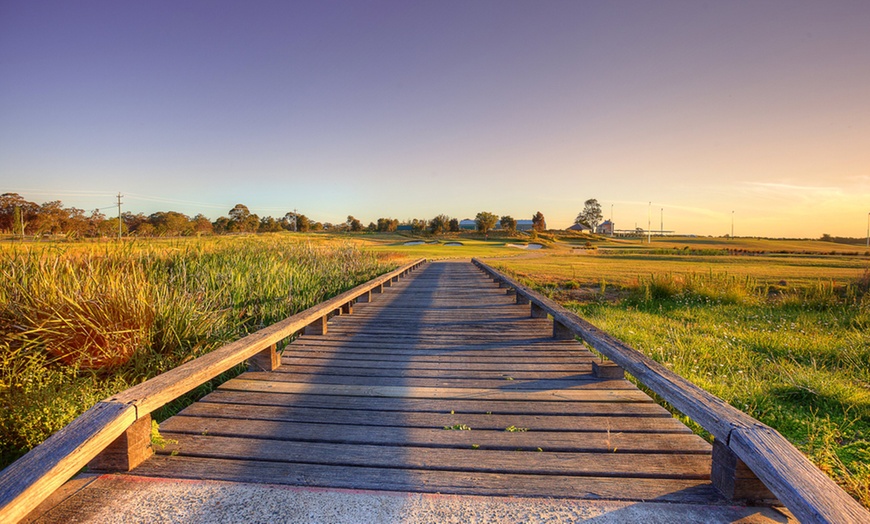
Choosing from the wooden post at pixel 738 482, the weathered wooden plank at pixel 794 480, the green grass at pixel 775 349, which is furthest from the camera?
the green grass at pixel 775 349

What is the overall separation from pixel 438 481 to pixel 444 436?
477 mm

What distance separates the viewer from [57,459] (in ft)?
5.28

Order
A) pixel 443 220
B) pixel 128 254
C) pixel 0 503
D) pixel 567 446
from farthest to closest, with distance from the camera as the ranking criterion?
1. pixel 443 220
2. pixel 128 254
3. pixel 567 446
4. pixel 0 503

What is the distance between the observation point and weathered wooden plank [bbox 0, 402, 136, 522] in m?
1.45

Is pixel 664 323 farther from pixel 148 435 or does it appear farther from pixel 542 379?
pixel 148 435

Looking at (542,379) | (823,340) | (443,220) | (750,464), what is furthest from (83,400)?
(443,220)

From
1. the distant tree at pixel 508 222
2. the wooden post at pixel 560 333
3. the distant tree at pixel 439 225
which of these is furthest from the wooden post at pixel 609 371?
the distant tree at pixel 508 222

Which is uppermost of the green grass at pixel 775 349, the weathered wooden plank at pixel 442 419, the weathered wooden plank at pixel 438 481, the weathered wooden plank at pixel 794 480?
the weathered wooden plank at pixel 794 480

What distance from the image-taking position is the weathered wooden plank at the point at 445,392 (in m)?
3.18

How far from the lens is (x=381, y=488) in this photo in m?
2.00

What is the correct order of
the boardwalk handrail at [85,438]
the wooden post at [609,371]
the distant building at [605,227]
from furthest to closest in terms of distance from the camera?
the distant building at [605,227] < the wooden post at [609,371] < the boardwalk handrail at [85,438]

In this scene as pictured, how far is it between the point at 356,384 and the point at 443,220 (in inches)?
3015

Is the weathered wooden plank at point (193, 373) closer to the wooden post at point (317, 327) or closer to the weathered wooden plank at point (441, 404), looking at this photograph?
the weathered wooden plank at point (441, 404)

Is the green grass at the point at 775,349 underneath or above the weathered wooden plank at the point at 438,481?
underneath
